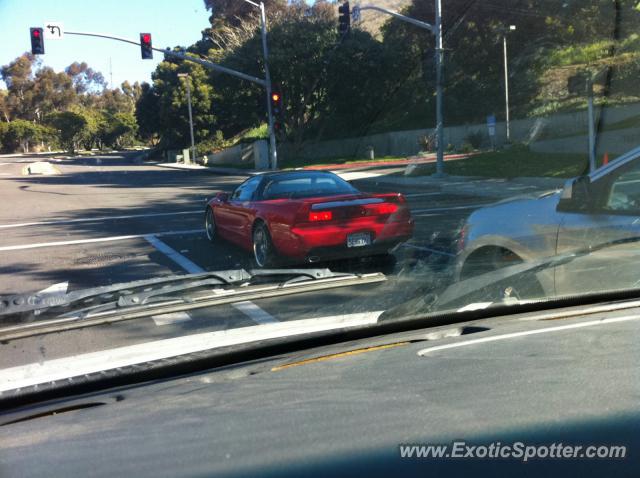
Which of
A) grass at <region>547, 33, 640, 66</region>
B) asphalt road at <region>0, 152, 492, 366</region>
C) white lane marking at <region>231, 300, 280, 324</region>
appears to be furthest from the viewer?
grass at <region>547, 33, 640, 66</region>

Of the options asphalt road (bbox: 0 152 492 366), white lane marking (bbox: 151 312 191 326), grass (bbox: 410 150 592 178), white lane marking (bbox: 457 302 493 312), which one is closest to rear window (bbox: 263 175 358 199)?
asphalt road (bbox: 0 152 492 366)

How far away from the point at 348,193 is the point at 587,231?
17.4 ft

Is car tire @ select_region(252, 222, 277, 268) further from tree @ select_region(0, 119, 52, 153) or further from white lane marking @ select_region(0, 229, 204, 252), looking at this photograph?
tree @ select_region(0, 119, 52, 153)

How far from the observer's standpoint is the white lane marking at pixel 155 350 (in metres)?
4.28

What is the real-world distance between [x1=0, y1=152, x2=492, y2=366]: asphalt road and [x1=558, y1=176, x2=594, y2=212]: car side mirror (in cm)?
165

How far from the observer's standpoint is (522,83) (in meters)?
47.2

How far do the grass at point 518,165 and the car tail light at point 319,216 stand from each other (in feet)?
51.4

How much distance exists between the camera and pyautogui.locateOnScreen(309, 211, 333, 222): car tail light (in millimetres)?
8844

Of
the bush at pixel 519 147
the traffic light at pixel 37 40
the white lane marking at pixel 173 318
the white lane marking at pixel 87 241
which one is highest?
the traffic light at pixel 37 40

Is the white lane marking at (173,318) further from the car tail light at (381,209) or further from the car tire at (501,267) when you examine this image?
the car tail light at (381,209)

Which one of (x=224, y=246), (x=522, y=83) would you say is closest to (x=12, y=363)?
(x=224, y=246)

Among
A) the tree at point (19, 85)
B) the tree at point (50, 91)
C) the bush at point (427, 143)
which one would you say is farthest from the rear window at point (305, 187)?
the bush at point (427, 143)

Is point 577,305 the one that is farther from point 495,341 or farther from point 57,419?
point 57,419

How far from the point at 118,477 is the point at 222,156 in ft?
193
